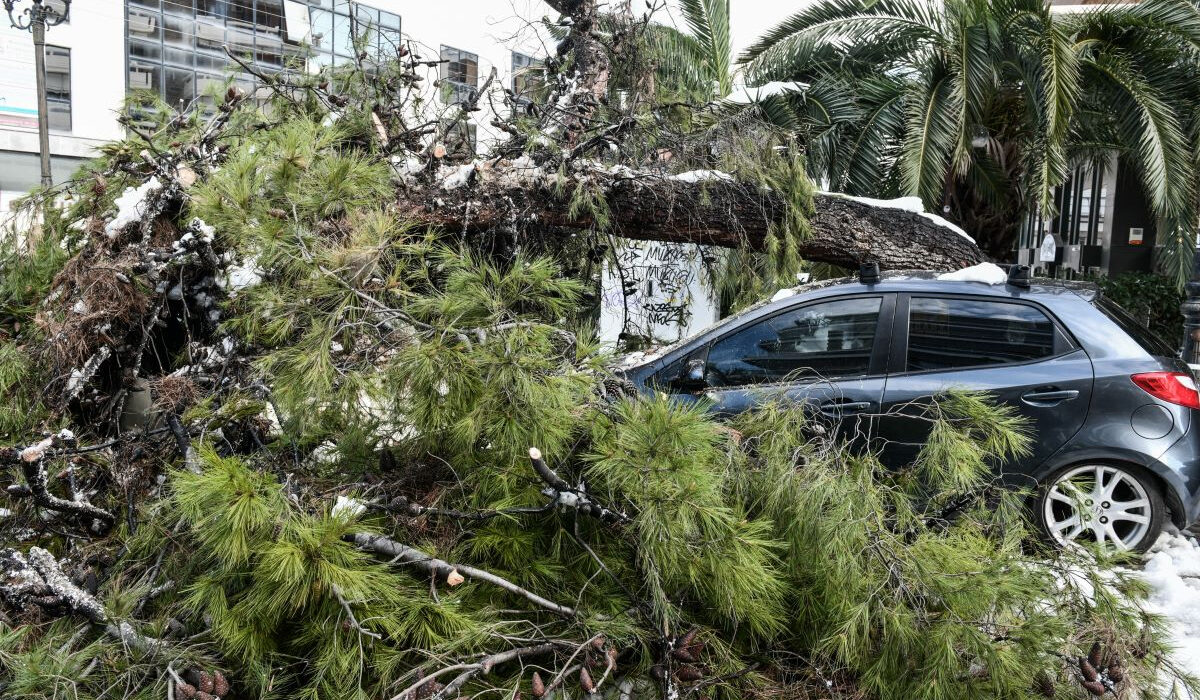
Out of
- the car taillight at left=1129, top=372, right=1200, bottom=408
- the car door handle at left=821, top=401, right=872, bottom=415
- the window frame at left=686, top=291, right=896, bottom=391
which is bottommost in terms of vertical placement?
the car door handle at left=821, top=401, right=872, bottom=415

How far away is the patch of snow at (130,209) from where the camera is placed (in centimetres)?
450

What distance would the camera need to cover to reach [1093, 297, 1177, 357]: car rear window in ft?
14.1

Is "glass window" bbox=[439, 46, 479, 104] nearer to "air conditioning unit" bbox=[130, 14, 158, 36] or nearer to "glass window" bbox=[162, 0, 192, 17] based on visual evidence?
"air conditioning unit" bbox=[130, 14, 158, 36]

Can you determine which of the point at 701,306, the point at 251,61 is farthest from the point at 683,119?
the point at 251,61

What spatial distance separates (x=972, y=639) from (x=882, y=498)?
21.7 inches

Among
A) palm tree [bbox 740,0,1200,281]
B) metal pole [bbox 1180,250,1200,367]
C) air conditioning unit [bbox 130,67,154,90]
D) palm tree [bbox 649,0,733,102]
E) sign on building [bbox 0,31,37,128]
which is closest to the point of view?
metal pole [bbox 1180,250,1200,367]

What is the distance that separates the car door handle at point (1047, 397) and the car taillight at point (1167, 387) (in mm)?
Answer: 327

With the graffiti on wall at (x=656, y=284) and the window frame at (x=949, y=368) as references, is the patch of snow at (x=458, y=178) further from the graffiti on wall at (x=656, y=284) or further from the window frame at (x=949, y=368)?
the window frame at (x=949, y=368)

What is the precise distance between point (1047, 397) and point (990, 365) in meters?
0.29

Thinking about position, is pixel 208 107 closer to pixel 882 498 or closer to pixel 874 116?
pixel 882 498

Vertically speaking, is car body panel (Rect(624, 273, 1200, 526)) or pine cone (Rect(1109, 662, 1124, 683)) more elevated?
car body panel (Rect(624, 273, 1200, 526))

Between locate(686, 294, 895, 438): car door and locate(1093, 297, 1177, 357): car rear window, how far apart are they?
1.09 m

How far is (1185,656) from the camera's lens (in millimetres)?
3094

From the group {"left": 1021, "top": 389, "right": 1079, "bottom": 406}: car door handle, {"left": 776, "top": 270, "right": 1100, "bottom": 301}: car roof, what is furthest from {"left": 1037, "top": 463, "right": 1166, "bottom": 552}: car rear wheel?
{"left": 776, "top": 270, "right": 1100, "bottom": 301}: car roof
